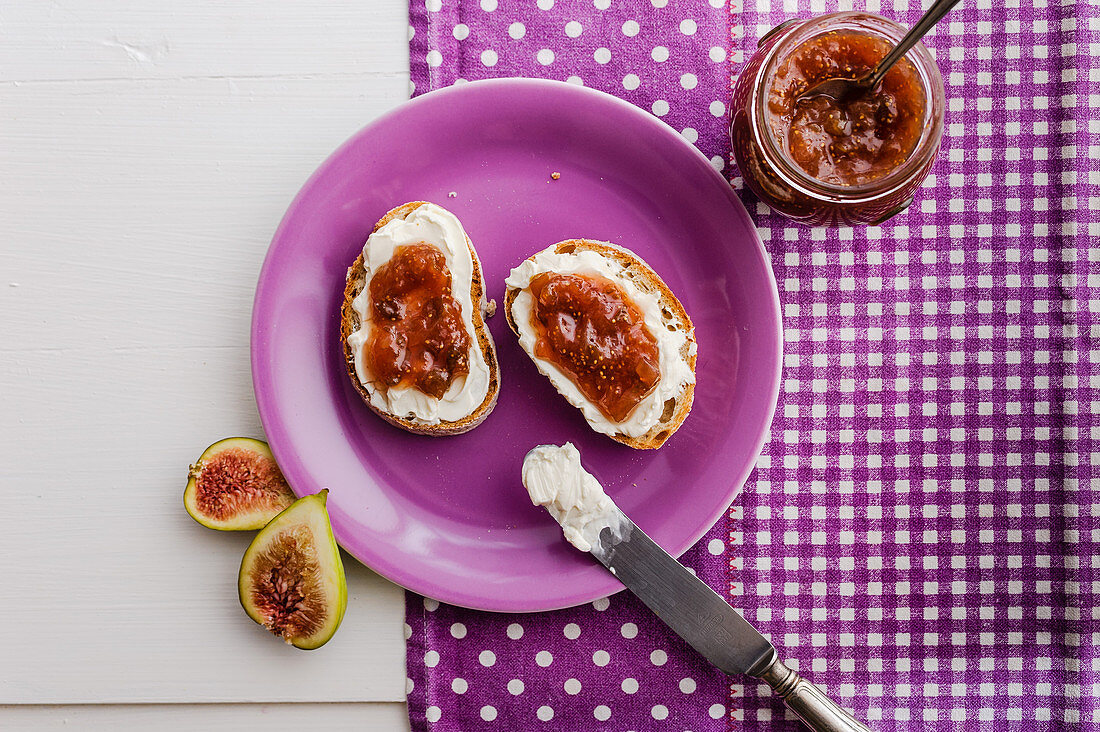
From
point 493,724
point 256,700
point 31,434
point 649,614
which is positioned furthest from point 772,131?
point 31,434

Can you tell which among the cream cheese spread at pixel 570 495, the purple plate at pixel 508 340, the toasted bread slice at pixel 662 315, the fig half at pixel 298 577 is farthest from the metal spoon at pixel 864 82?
the fig half at pixel 298 577

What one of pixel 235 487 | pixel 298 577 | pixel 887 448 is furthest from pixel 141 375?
pixel 887 448

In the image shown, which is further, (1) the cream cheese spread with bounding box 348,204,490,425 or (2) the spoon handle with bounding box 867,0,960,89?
(1) the cream cheese spread with bounding box 348,204,490,425

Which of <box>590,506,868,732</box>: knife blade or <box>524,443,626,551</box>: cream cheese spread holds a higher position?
<box>524,443,626,551</box>: cream cheese spread

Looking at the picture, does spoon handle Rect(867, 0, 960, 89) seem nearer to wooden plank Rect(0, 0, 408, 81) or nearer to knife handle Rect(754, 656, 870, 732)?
wooden plank Rect(0, 0, 408, 81)

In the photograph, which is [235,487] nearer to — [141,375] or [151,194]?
[141,375]

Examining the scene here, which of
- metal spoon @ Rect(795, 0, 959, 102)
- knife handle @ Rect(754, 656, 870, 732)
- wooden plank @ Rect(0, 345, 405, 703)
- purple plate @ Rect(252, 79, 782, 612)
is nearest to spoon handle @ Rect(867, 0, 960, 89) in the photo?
metal spoon @ Rect(795, 0, 959, 102)

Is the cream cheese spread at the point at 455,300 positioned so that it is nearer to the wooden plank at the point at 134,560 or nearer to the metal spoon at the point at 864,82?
the wooden plank at the point at 134,560
